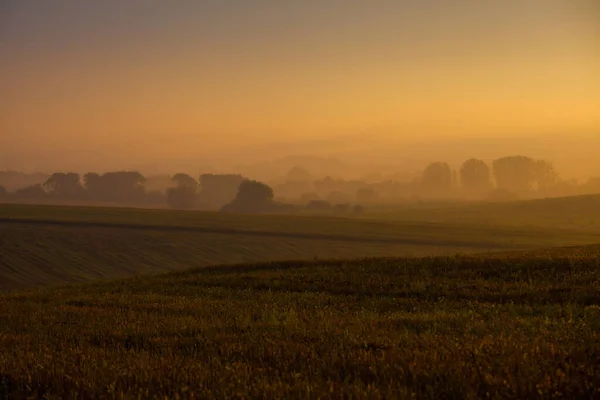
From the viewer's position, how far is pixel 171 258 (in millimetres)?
66875

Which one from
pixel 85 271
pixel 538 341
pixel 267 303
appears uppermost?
pixel 538 341

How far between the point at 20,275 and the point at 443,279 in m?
42.8

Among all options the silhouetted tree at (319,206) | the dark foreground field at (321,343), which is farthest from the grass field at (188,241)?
the silhouetted tree at (319,206)

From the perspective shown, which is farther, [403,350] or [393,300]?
[393,300]

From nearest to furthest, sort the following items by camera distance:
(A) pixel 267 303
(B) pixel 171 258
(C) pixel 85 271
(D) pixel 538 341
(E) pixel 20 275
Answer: (D) pixel 538 341 < (A) pixel 267 303 < (E) pixel 20 275 < (C) pixel 85 271 < (B) pixel 171 258

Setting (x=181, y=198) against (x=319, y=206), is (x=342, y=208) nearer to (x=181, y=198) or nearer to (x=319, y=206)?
(x=319, y=206)

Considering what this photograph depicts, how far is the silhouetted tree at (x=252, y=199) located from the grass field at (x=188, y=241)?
51.0m

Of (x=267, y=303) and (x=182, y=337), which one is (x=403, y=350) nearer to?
(x=182, y=337)

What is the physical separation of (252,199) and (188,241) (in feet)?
311

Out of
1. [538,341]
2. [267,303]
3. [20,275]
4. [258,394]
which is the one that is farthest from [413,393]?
[20,275]

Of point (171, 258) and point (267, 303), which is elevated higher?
point (267, 303)

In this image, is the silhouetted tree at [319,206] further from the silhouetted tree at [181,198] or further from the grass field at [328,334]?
the grass field at [328,334]

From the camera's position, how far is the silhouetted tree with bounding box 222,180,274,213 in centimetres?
17038

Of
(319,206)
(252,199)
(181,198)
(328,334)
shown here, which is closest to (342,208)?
(319,206)
